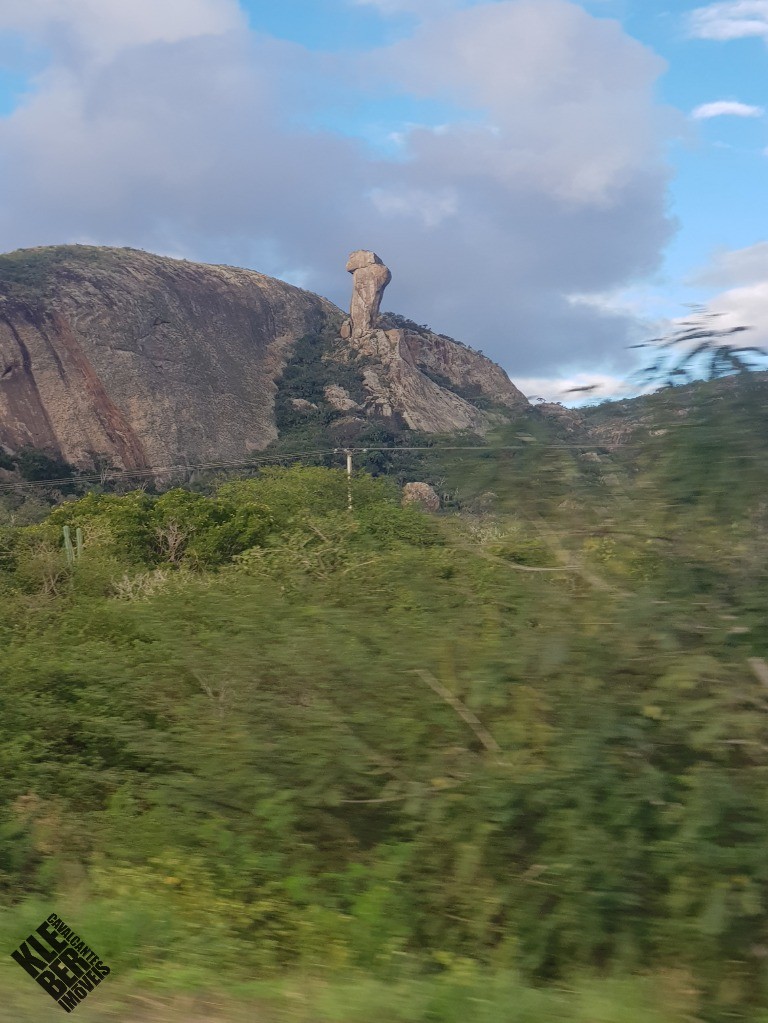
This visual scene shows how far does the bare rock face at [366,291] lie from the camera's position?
101m

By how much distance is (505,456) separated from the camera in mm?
5746

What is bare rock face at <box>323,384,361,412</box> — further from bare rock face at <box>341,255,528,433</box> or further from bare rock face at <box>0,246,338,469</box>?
bare rock face at <box>0,246,338,469</box>

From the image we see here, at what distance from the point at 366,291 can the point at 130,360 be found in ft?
100

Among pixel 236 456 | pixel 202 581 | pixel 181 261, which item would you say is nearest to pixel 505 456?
pixel 202 581

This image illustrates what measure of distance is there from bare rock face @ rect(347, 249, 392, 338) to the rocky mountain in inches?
6.6

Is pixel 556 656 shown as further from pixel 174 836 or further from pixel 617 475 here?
pixel 174 836

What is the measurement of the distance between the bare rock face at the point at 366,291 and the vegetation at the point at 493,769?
94538mm

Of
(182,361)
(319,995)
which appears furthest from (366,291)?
(319,995)

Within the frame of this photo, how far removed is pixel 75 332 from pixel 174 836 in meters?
77.1

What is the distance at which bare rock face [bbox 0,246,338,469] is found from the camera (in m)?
74.4

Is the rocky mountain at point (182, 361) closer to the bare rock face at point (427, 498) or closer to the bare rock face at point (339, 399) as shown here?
the bare rock face at point (339, 399)

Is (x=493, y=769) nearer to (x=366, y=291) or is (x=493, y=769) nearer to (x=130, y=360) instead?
(x=130, y=360)

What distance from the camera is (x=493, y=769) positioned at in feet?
17.0

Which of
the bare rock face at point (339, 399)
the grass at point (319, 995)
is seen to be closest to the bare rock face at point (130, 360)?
the bare rock face at point (339, 399)
